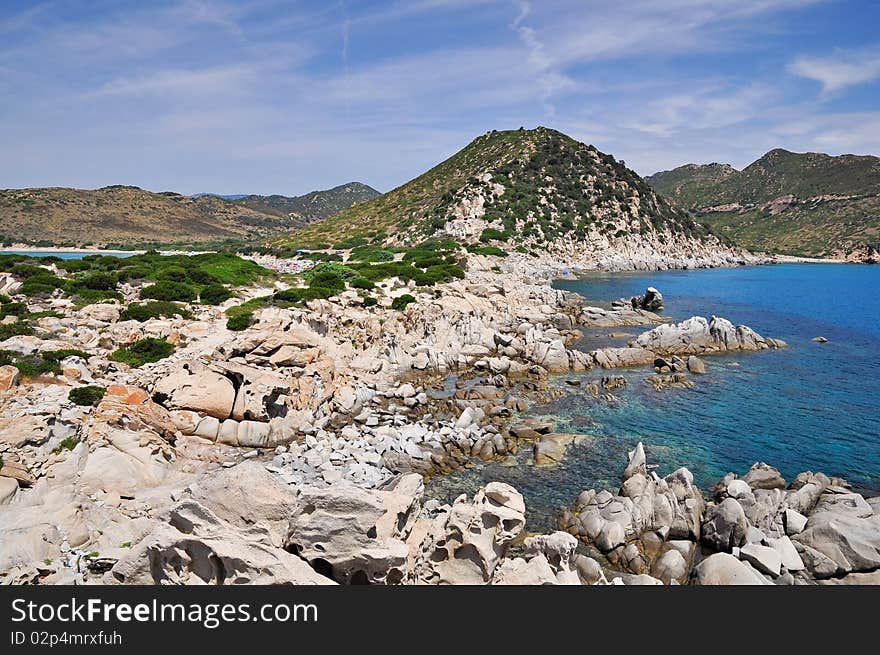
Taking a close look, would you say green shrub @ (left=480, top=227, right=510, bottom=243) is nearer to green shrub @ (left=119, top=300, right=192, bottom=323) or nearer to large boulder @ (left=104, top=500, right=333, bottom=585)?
green shrub @ (left=119, top=300, right=192, bottom=323)

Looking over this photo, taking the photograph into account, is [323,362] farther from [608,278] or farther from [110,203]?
[110,203]

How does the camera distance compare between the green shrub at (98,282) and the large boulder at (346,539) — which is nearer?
the large boulder at (346,539)

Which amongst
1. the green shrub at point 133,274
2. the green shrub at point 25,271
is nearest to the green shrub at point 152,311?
the green shrub at point 133,274

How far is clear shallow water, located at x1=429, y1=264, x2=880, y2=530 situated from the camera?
58.4 feet

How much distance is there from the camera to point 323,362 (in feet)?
78.2

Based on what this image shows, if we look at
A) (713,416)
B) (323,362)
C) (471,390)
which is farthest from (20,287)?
(713,416)

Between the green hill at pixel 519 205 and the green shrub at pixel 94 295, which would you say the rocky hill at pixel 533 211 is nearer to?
the green hill at pixel 519 205

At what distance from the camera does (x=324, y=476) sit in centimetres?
1689

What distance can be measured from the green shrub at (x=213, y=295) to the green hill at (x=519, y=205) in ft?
175

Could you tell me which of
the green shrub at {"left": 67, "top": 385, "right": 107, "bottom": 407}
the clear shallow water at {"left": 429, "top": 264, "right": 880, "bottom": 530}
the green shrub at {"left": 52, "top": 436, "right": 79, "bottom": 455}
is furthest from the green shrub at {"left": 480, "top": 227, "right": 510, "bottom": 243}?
the green shrub at {"left": 52, "top": 436, "right": 79, "bottom": 455}

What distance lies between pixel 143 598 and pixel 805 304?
69019 millimetres

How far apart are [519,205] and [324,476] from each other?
280 feet

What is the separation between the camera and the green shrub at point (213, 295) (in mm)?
30408

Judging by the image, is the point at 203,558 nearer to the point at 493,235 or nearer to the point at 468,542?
the point at 468,542
